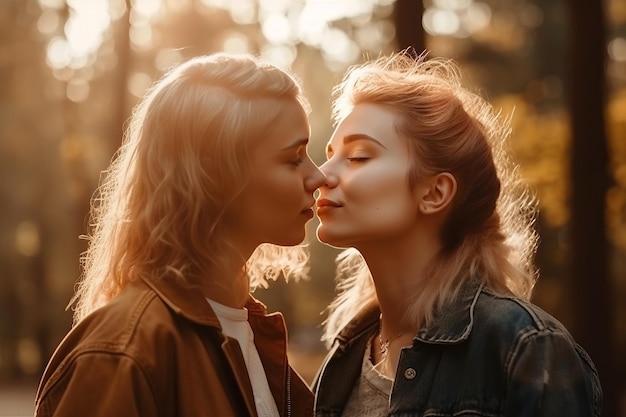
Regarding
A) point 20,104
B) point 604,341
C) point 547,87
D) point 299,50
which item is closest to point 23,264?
point 20,104

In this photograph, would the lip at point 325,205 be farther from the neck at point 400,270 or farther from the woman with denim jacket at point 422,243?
the neck at point 400,270

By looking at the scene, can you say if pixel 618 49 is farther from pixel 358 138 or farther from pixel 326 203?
pixel 326 203

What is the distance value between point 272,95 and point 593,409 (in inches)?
64.7

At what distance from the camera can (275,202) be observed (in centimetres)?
342

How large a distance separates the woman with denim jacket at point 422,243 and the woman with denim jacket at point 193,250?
1.16 ft

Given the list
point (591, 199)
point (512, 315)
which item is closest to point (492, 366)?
point (512, 315)

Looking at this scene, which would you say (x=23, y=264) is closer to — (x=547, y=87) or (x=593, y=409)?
(x=547, y=87)

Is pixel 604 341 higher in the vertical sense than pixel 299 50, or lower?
lower

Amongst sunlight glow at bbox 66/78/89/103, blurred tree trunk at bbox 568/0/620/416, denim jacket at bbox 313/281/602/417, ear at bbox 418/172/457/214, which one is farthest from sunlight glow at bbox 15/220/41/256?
denim jacket at bbox 313/281/602/417

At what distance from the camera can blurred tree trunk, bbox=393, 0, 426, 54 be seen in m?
6.95

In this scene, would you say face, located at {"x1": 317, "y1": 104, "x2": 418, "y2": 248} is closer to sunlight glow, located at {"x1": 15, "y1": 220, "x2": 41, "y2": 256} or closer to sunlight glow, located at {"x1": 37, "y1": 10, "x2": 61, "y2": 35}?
sunlight glow, located at {"x1": 37, "y1": 10, "x2": 61, "y2": 35}

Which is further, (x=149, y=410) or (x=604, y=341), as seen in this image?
(x=604, y=341)

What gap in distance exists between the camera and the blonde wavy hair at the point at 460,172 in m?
3.78

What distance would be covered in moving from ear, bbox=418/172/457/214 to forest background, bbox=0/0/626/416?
328 cm
